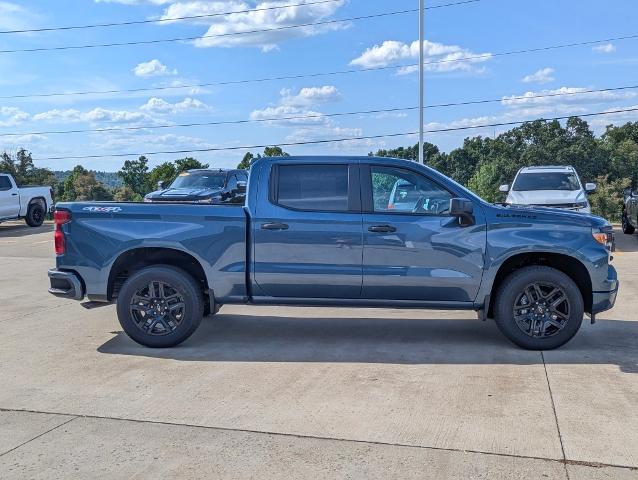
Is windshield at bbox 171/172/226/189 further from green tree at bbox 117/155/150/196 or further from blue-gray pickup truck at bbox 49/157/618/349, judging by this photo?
green tree at bbox 117/155/150/196

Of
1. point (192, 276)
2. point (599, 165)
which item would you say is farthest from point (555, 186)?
point (599, 165)

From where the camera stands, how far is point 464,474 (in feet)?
12.2

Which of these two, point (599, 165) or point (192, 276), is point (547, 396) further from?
point (599, 165)

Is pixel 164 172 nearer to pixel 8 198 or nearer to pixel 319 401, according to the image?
pixel 8 198

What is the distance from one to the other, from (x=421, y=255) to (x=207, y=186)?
13.0m

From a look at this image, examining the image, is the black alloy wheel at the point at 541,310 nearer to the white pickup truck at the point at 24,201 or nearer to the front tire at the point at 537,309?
the front tire at the point at 537,309

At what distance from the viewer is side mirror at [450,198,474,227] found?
20.1ft

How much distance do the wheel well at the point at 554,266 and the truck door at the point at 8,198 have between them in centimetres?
1954

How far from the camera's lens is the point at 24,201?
23.0 metres

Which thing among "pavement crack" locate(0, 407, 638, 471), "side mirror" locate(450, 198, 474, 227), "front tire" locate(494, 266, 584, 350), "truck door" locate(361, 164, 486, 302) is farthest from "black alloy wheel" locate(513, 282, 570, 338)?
"pavement crack" locate(0, 407, 638, 471)

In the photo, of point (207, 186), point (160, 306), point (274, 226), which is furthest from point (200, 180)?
point (274, 226)

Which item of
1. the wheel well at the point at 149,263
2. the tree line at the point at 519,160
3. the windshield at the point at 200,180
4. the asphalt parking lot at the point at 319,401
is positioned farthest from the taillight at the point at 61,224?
the tree line at the point at 519,160

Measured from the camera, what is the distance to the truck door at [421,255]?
6.31 metres

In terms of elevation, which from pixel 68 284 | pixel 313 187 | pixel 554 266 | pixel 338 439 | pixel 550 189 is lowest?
pixel 338 439
